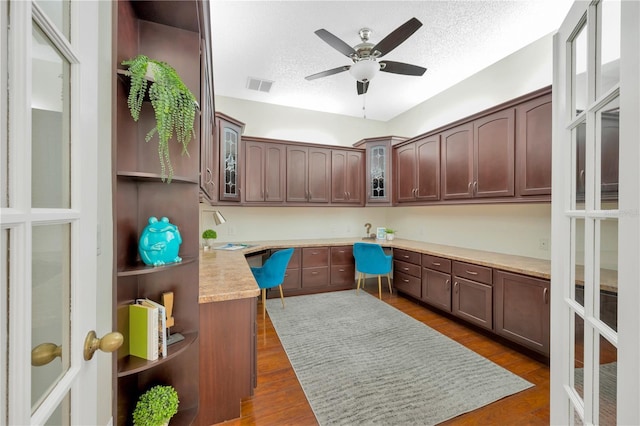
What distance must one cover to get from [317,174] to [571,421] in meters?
3.79

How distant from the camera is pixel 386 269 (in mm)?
3705

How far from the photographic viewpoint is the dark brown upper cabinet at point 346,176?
177 inches

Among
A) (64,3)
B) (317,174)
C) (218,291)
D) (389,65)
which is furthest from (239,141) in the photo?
(64,3)

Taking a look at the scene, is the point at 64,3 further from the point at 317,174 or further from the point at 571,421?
the point at 317,174

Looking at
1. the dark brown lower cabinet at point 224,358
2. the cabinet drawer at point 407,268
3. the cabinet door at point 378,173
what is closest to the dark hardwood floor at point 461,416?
the dark brown lower cabinet at point 224,358

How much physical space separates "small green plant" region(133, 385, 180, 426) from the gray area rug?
860 millimetres

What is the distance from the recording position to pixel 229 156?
12.0ft

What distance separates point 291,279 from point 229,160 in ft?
6.39

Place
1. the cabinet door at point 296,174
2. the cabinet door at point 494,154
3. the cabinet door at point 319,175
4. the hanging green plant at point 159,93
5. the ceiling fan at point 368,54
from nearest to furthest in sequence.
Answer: the hanging green plant at point 159,93 → the ceiling fan at point 368,54 → the cabinet door at point 494,154 → the cabinet door at point 296,174 → the cabinet door at point 319,175

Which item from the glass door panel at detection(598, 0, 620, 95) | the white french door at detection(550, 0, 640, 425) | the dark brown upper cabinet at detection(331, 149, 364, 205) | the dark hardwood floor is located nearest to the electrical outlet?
the dark hardwood floor

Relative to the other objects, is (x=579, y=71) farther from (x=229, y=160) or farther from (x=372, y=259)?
(x=229, y=160)

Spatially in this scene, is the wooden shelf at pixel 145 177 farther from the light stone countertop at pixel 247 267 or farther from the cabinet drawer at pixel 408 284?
the cabinet drawer at pixel 408 284

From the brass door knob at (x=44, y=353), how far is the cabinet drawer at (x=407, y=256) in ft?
11.9

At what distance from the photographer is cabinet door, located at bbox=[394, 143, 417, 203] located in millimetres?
4081
